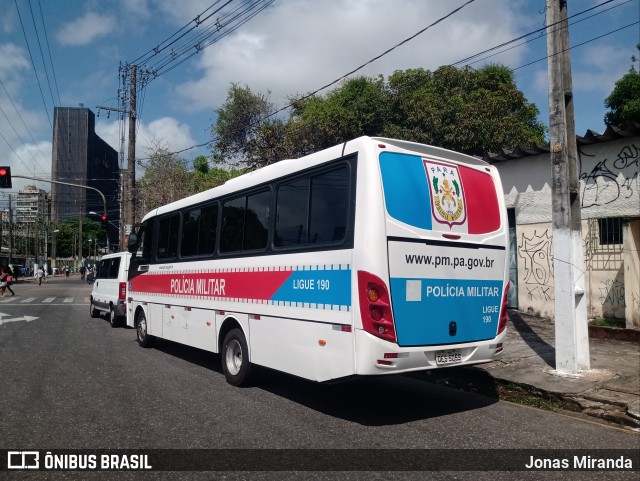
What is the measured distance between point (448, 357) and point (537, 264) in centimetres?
734

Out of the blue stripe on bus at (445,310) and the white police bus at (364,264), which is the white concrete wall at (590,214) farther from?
the white police bus at (364,264)

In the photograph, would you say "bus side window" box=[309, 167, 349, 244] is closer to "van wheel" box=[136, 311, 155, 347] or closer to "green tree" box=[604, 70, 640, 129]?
"van wheel" box=[136, 311, 155, 347]

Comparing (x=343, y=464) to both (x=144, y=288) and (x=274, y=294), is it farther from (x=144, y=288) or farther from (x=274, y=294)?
(x=144, y=288)

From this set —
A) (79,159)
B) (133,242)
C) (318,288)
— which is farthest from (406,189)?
(79,159)

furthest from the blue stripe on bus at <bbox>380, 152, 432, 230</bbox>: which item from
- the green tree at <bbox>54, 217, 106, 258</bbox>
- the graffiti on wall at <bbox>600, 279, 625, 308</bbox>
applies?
the green tree at <bbox>54, 217, 106, 258</bbox>

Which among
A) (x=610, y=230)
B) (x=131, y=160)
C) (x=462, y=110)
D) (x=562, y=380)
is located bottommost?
(x=562, y=380)

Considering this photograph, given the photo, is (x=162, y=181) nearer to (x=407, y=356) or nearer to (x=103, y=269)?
(x=103, y=269)

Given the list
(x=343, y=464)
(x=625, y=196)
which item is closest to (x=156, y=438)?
(x=343, y=464)

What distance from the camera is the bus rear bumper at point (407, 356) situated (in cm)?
527

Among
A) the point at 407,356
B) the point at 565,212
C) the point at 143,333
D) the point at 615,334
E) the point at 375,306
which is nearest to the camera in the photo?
the point at 375,306

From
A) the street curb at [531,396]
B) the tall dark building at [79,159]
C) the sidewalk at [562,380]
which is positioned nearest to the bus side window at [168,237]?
the street curb at [531,396]

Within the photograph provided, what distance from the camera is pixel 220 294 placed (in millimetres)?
8070

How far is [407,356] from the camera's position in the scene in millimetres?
5465

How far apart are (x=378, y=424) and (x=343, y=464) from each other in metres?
1.30
